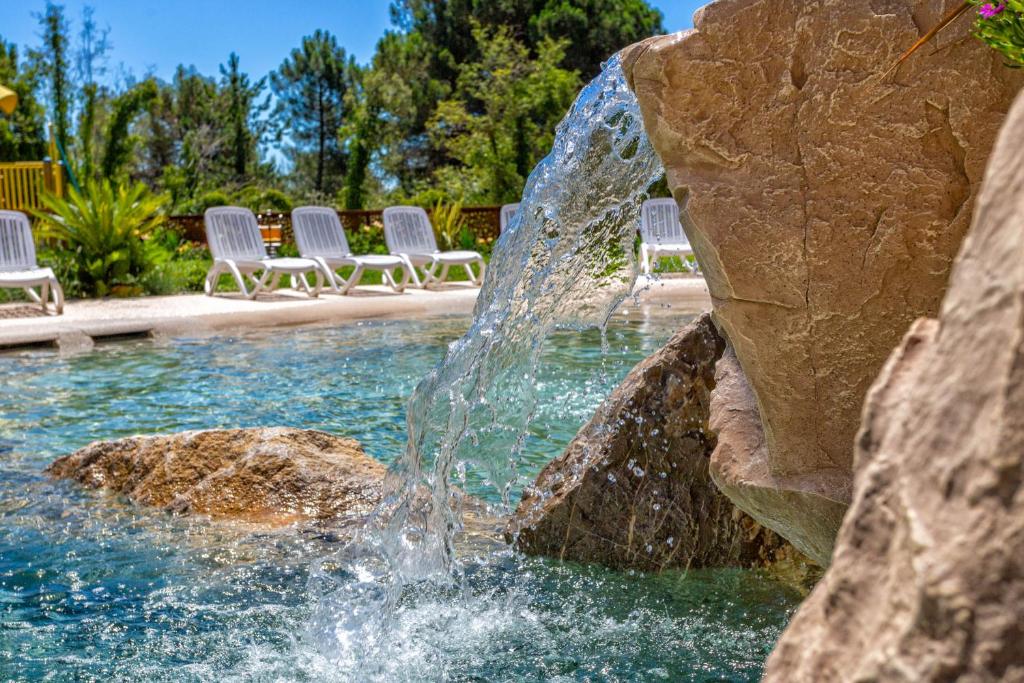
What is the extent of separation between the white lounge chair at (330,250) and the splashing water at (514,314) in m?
10.4

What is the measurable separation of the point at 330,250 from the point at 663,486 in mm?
12066

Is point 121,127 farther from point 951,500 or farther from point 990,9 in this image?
point 951,500

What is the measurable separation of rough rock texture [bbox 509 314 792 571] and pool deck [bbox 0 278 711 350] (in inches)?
288

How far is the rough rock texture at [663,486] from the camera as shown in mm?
4320

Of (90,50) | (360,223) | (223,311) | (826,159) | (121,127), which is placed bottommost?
(223,311)

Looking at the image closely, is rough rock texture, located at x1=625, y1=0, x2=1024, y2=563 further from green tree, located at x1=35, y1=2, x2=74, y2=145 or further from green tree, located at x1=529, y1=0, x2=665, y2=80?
green tree, located at x1=529, y1=0, x2=665, y2=80

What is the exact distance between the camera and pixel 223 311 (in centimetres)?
1222

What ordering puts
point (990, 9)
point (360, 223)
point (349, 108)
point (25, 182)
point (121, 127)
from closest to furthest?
1. point (990, 9)
2. point (25, 182)
3. point (360, 223)
4. point (121, 127)
5. point (349, 108)

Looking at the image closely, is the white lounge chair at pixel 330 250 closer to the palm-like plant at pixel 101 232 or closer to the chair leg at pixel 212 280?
the chair leg at pixel 212 280

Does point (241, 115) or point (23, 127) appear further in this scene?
point (241, 115)

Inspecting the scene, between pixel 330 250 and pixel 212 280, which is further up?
pixel 330 250

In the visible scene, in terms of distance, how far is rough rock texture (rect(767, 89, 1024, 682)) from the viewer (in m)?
0.95

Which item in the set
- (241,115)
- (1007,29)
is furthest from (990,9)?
(241,115)

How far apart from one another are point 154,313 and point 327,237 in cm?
408
